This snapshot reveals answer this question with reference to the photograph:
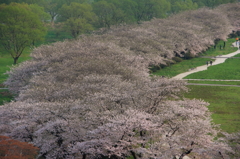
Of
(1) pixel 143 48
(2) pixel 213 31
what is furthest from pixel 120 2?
(1) pixel 143 48

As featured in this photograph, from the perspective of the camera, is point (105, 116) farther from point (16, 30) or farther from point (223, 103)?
point (16, 30)

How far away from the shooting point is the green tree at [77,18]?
10144cm

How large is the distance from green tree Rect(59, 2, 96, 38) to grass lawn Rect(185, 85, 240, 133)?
2048 inches

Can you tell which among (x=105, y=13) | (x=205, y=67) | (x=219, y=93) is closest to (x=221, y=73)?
(x=205, y=67)

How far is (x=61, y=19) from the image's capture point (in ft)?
367

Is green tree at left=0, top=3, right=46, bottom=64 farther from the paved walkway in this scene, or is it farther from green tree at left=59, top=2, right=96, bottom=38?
the paved walkway

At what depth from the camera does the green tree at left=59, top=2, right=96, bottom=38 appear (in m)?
101

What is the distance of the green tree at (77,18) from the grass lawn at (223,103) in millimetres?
52018

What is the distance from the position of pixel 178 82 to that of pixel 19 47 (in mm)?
56402

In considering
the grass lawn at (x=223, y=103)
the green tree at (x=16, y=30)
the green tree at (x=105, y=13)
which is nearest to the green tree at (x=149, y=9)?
the green tree at (x=105, y=13)

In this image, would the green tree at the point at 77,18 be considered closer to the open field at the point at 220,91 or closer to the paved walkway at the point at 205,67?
the open field at the point at 220,91

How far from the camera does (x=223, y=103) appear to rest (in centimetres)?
4816

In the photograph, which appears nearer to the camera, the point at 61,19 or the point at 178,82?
the point at 178,82

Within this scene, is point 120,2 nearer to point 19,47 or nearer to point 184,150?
point 19,47
